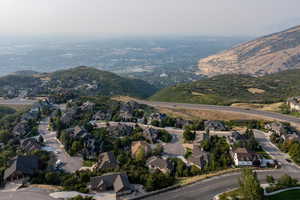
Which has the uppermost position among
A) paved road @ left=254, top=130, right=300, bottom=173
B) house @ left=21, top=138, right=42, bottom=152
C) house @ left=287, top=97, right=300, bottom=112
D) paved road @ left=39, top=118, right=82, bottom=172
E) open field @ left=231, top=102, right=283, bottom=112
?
house @ left=287, top=97, right=300, bottom=112

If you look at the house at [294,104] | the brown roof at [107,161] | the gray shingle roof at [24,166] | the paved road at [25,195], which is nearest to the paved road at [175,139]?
the brown roof at [107,161]

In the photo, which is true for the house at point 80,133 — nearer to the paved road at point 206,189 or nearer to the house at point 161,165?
the house at point 161,165

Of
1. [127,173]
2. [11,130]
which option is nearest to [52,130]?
[11,130]

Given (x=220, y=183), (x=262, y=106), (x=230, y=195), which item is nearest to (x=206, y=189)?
(x=220, y=183)

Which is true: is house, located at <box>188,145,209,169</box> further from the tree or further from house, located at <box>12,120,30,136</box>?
house, located at <box>12,120,30,136</box>

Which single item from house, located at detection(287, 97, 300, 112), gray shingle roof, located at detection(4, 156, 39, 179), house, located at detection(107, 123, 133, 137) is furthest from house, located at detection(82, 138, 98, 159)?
house, located at detection(287, 97, 300, 112)

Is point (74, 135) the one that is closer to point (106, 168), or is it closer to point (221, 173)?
point (106, 168)

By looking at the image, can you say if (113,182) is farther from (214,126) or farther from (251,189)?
(214,126)
